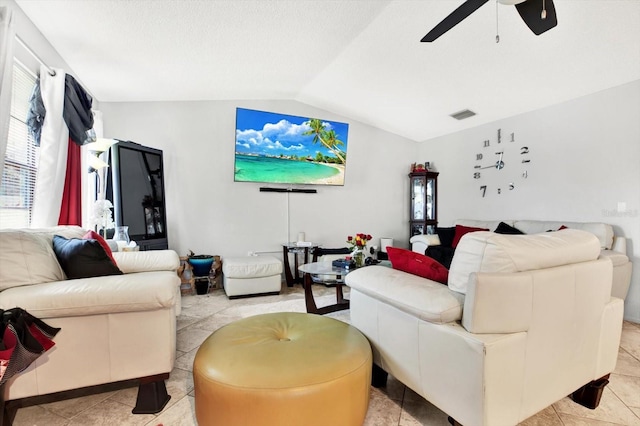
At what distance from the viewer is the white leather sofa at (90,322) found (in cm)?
139

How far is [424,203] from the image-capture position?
5.29 m

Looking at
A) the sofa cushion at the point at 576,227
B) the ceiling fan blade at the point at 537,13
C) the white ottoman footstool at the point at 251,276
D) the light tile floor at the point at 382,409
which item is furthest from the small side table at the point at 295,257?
the ceiling fan blade at the point at 537,13

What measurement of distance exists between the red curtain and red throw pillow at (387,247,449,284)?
2838 millimetres

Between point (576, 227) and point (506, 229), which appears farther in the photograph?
point (506, 229)

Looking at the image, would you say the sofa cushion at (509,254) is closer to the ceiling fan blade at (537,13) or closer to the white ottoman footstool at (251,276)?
the ceiling fan blade at (537,13)

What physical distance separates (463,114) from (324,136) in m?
2.00

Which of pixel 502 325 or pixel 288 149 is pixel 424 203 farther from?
pixel 502 325

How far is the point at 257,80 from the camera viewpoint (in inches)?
148

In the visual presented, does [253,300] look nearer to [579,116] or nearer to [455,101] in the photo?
[455,101]

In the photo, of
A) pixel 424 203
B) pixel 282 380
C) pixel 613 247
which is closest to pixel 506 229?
pixel 613 247

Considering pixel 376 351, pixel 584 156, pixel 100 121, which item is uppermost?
pixel 100 121

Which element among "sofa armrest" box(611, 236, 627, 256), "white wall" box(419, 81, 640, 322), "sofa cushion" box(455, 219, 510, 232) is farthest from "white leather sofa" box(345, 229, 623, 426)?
"sofa cushion" box(455, 219, 510, 232)

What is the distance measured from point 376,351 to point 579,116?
3624 mm

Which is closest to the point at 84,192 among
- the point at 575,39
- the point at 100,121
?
the point at 100,121
